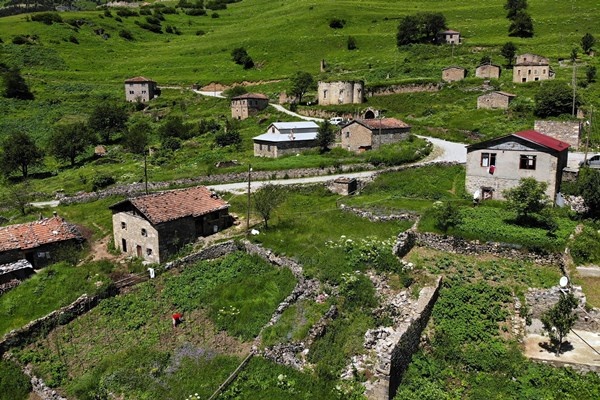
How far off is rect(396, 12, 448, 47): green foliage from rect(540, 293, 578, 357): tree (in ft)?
337

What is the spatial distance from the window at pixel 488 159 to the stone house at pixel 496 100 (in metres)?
35.5

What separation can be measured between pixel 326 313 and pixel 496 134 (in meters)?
40.5

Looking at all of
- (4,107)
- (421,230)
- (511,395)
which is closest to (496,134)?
(421,230)

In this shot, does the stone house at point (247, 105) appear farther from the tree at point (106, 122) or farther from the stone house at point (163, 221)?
the stone house at point (163, 221)

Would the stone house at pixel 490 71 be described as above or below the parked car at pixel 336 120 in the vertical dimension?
above

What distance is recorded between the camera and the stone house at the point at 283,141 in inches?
2258

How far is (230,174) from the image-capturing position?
159 feet

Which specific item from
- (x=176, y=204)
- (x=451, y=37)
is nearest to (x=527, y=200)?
(x=176, y=204)

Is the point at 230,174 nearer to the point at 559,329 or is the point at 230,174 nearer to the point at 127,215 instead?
the point at 127,215

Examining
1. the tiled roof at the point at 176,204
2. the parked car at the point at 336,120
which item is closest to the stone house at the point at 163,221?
the tiled roof at the point at 176,204

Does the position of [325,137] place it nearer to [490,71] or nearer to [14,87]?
[490,71]

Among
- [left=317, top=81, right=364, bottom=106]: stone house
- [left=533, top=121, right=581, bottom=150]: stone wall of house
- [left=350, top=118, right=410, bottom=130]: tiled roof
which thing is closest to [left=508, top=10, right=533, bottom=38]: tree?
[left=317, top=81, right=364, bottom=106]: stone house

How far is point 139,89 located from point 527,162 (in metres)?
86.6

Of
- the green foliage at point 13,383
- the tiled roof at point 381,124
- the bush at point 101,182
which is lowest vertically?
the green foliage at point 13,383
